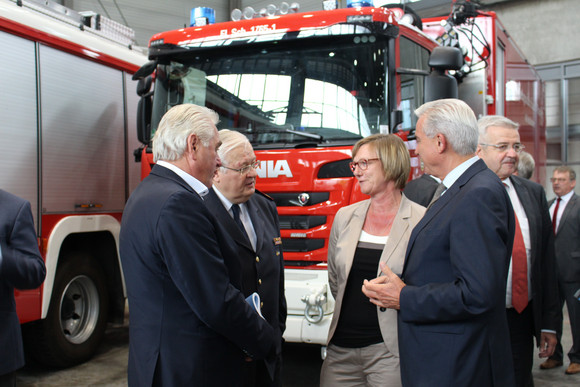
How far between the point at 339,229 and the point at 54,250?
301cm

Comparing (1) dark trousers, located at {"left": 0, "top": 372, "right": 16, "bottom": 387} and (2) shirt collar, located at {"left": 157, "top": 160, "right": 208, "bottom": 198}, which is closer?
(2) shirt collar, located at {"left": 157, "top": 160, "right": 208, "bottom": 198}

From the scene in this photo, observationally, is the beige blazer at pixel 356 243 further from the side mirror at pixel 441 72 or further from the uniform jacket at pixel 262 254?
the side mirror at pixel 441 72

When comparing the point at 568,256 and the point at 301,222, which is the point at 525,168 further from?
the point at 301,222

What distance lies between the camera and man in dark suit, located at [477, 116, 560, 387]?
2939 mm

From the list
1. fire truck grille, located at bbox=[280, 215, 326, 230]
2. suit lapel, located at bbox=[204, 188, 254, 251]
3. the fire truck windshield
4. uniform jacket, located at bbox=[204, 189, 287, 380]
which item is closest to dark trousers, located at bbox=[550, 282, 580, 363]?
fire truck grille, located at bbox=[280, 215, 326, 230]

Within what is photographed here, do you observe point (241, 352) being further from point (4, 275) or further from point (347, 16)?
point (347, 16)

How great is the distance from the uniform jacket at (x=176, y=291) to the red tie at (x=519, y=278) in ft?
5.32

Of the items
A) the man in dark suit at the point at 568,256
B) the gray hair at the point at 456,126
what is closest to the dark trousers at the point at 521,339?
the gray hair at the point at 456,126

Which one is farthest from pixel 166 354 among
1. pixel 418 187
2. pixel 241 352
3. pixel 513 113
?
pixel 513 113

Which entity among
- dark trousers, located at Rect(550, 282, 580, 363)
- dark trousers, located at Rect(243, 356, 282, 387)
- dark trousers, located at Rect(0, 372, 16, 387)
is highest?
dark trousers, located at Rect(0, 372, 16, 387)

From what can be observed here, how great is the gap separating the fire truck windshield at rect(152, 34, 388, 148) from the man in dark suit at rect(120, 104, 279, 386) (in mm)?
2346

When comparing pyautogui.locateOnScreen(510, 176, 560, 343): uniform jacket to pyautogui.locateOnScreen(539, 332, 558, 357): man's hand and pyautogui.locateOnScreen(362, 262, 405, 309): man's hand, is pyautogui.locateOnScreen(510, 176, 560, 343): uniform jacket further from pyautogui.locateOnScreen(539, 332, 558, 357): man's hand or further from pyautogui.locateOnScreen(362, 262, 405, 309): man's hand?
pyautogui.locateOnScreen(362, 262, 405, 309): man's hand

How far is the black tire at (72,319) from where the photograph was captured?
4.95 meters

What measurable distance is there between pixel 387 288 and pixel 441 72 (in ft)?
9.32
